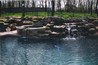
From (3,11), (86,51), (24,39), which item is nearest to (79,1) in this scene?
(3,11)

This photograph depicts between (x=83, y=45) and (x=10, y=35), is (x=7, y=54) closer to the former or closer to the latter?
(x=83, y=45)

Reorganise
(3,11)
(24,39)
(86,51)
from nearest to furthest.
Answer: (86,51), (24,39), (3,11)

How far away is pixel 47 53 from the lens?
96.4ft

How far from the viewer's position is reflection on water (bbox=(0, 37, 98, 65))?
25297 mm

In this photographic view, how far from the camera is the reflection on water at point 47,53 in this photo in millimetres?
25297

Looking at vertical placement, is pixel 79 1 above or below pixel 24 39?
above

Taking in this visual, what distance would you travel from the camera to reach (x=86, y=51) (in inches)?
1222

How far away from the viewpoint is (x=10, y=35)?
4306 cm

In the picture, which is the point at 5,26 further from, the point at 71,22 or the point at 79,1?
the point at 79,1

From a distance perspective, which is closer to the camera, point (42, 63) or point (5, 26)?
point (42, 63)

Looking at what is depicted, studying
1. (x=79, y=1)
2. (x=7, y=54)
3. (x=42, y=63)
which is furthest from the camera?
(x=79, y=1)

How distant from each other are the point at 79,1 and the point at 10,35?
4144 cm

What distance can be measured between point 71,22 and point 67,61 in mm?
28224

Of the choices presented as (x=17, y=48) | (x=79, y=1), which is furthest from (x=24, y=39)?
(x=79, y=1)
